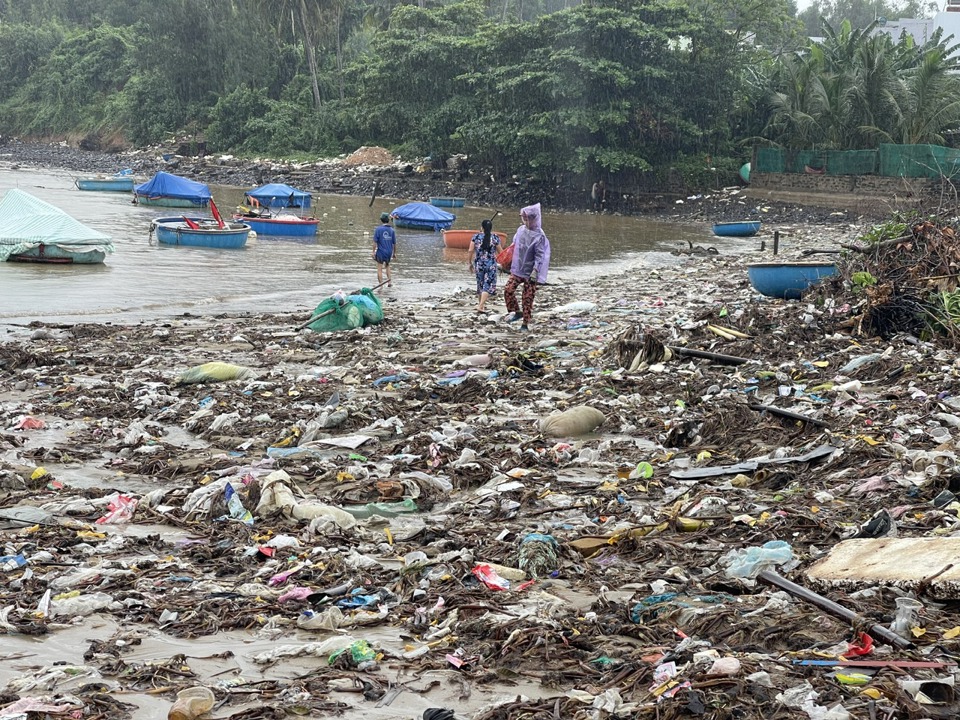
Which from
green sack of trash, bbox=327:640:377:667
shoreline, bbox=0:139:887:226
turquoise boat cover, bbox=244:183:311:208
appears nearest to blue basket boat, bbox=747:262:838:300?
green sack of trash, bbox=327:640:377:667

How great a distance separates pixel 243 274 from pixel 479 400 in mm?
13150

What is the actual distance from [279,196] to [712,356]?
27999 mm

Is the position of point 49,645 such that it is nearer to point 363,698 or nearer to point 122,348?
point 363,698

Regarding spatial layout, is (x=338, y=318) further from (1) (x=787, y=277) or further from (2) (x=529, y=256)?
(1) (x=787, y=277)

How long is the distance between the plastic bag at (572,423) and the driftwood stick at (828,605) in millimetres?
3029

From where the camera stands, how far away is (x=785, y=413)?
22.4 ft

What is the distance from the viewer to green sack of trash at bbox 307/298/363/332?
12.4 metres

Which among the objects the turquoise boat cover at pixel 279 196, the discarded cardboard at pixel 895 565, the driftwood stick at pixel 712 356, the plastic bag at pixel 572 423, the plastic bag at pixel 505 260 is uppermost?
the turquoise boat cover at pixel 279 196

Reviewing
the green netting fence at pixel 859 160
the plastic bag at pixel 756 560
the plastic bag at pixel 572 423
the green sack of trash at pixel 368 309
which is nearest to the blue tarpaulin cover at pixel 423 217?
the green netting fence at pixel 859 160

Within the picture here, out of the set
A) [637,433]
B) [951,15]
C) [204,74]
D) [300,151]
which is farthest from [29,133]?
[637,433]

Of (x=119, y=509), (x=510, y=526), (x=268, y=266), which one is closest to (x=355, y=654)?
(x=510, y=526)

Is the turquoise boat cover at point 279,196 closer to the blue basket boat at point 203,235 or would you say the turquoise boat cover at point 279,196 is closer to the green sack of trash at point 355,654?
the blue basket boat at point 203,235

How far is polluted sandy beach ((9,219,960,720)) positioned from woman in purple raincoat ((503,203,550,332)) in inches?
75.9

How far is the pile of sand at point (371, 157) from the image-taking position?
51.5m
